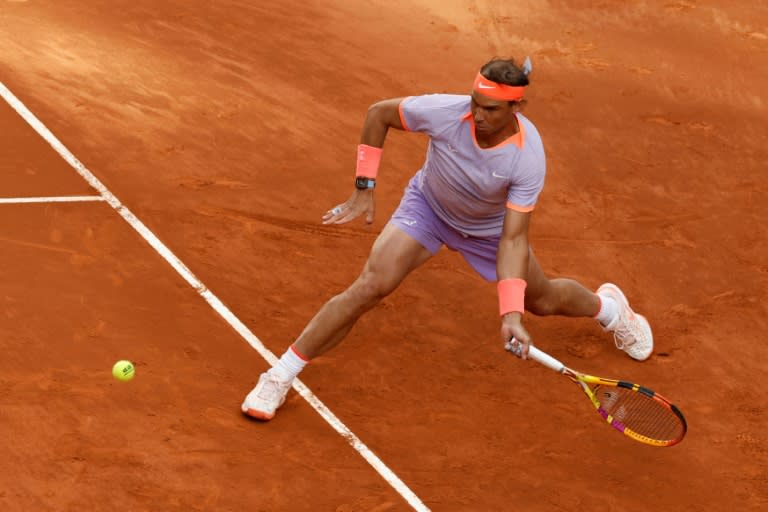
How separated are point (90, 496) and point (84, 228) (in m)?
2.63

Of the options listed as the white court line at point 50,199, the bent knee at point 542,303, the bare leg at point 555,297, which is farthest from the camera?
the white court line at point 50,199

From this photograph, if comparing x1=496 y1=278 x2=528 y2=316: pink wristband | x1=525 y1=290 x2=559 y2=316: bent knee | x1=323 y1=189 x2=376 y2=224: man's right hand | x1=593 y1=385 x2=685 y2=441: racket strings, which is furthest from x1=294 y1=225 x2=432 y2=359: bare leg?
x1=593 y1=385 x2=685 y2=441: racket strings

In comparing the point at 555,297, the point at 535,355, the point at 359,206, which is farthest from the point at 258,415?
the point at 555,297

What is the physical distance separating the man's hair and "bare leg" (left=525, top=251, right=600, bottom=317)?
112 centimetres

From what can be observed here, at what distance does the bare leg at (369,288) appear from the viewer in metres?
5.95

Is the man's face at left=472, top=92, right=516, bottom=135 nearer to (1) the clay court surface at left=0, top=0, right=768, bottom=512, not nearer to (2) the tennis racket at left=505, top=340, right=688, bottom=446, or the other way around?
(2) the tennis racket at left=505, top=340, right=688, bottom=446

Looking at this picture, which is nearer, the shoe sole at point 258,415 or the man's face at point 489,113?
the man's face at point 489,113

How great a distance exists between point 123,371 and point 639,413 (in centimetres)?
281

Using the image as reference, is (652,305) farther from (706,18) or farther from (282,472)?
(706,18)

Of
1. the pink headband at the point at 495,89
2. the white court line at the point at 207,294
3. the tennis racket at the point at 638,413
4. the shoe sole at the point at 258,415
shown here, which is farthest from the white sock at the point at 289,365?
the pink headband at the point at 495,89

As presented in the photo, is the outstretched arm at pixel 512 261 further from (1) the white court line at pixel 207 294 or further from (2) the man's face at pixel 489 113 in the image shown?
(1) the white court line at pixel 207 294

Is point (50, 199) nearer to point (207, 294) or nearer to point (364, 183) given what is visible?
point (207, 294)

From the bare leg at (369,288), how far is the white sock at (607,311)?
1447 mm

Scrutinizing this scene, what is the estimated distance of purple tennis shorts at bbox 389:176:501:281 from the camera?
6.11 meters
